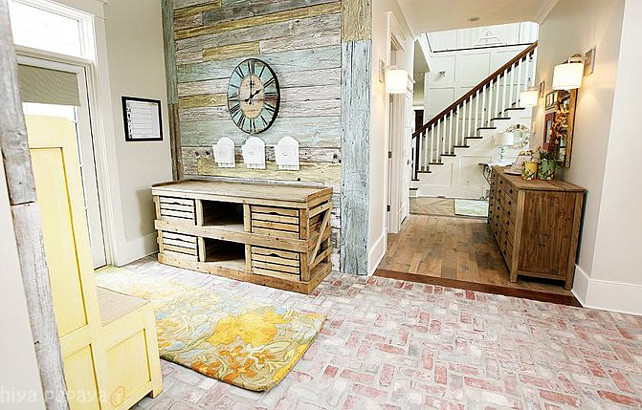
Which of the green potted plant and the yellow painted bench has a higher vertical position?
Answer: the green potted plant

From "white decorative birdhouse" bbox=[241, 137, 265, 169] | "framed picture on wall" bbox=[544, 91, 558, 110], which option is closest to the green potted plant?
"framed picture on wall" bbox=[544, 91, 558, 110]

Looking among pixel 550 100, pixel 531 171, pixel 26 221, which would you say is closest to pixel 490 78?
pixel 550 100

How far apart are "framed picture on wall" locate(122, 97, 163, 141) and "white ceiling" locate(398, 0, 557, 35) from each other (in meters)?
2.94

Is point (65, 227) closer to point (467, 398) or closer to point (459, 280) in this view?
point (467, 398)

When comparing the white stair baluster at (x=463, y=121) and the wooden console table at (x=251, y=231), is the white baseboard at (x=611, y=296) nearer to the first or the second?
the wooden console table at (x=251, y=231)

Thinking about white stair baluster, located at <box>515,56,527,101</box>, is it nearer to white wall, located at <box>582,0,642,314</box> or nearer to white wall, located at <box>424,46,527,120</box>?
white wall, located at <box>424,46,527,120</box>

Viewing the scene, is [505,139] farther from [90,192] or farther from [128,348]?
[128,348]

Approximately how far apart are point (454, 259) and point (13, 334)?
12.2 feet

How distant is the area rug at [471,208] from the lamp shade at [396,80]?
10.9 ft

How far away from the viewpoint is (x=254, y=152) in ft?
11.9

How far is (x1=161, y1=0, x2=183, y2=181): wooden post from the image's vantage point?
3.83m

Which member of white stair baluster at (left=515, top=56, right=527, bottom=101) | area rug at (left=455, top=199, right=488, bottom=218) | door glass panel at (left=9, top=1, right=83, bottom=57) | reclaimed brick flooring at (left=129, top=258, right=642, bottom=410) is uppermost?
white stair baluster at (left=515, top=56, right=527, bottom=101)

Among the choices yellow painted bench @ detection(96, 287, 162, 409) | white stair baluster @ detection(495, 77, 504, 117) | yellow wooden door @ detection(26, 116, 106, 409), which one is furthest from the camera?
white stair baluster @ detection(495, 77, 504, 117)

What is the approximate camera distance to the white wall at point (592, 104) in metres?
2.54
